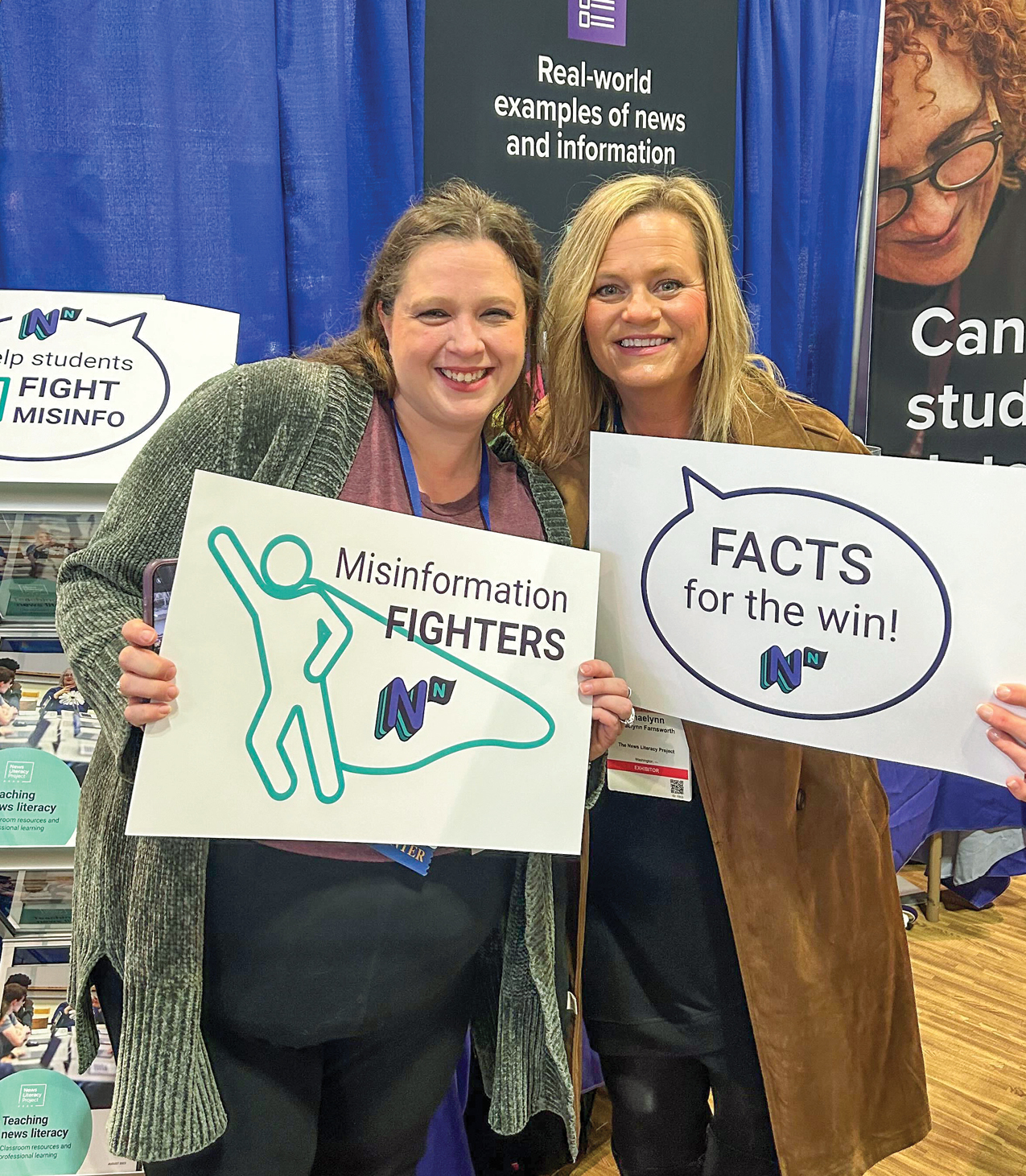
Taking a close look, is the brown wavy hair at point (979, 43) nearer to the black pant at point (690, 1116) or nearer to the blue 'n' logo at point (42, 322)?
the blue 'n' logo at point (42, 322)

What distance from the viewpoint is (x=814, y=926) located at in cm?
131

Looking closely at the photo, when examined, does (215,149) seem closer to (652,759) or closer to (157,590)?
(157,590)

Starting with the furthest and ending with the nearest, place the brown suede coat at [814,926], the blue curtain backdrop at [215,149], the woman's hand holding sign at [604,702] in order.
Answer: the blue curtain backdrop at [215,149] < the brown suede coat at [814,926] < the woman's hand holding sign at [604,702]

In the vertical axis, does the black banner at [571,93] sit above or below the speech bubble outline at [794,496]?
above

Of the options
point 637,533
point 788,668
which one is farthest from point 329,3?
point 788,668

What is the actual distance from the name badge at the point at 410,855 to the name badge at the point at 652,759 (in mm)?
327

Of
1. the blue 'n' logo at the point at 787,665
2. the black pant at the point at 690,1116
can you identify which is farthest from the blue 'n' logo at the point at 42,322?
the black pant at the point at 690,1116

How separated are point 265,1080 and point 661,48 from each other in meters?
2.39

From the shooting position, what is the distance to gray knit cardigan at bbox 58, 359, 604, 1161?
40.9 inches

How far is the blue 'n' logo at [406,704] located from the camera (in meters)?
1.09

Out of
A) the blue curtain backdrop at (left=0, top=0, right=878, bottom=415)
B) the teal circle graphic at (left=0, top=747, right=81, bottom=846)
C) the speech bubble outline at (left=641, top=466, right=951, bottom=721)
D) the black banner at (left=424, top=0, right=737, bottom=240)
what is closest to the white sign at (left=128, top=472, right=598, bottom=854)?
the speech bubble outline at (left=641, top=466, right=951, bottom=721)

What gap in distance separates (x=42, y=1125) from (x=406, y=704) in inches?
52.7

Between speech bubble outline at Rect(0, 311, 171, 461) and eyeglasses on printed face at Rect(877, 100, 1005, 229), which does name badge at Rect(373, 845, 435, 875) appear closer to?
speech bubble outline at Rect(0, 311, 171, 461)

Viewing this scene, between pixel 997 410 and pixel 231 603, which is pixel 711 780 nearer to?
pixel 231 603
